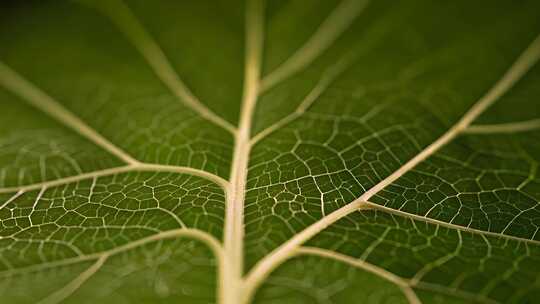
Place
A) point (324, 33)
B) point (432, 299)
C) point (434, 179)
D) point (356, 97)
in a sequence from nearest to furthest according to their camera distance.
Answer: point (432, 299) → point (434, 179) → point (356, 97) → point (324, 33)

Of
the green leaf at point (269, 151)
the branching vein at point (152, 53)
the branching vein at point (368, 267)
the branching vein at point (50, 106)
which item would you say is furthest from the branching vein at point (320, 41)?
the branching vein at point (368, 267)

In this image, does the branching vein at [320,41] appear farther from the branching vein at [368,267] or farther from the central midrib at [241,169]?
the branching vein at [368,267]

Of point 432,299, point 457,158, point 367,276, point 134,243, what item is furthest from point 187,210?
point 457,158

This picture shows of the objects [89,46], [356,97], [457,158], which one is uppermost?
[89,46]

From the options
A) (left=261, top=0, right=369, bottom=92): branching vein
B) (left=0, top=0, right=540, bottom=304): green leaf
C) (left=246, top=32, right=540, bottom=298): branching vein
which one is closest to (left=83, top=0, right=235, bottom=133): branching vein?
(left=0, top=0, right=540, bottom=304): green leaf

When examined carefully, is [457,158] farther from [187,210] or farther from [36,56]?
[36,56]

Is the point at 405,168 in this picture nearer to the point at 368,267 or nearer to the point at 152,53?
the point at 368,267

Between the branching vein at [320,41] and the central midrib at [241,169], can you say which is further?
the branching vein at [320,41]

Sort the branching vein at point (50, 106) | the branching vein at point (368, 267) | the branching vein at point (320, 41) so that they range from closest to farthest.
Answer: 1. the branching vein at point (368, 267)
2. the branching vein at point (50, 106)
3. the branching vein at point (320, 41)

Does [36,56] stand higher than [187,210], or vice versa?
[36,56]
